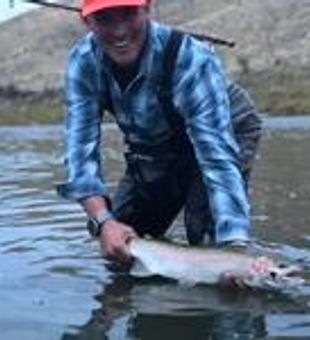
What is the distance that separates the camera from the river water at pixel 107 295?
312 inches

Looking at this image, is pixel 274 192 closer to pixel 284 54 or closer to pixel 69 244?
pixel 69 244

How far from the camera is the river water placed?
7.93m

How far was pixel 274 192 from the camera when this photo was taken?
1545 centimetres

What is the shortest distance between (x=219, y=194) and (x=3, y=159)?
17461mm

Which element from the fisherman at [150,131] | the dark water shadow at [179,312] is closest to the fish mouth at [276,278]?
the dark water shadow at [179,312]

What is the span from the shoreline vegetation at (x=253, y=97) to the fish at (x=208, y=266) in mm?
58038

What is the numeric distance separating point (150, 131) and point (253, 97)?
7456cm

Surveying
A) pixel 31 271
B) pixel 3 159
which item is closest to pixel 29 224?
pixel 31 271

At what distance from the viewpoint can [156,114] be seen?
29.4ft

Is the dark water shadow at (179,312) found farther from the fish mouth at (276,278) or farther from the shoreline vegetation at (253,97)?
the shoreline vegetation at (253,97)

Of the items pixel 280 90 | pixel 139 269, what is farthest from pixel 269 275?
pixel 280 90

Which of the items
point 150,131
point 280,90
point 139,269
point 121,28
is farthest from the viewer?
point 280,90

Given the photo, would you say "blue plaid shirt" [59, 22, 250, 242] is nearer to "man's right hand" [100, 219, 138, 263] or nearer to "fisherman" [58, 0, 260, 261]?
"fisherman" [58, 0, 260, 261]

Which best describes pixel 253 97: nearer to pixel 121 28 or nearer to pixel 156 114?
pixel 156 114
